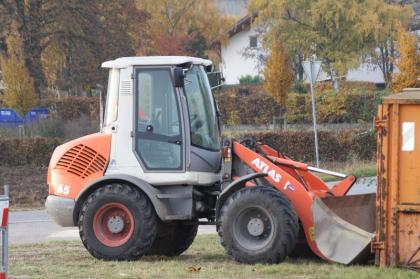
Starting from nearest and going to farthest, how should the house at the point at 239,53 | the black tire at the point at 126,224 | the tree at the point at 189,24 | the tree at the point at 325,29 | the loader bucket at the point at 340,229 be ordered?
the loader bucket at the point at 340,229, the black tire at the point at 126,224, the tree at the point at 325,29, the tree at the point at 189,24, the house at the point at 239,53

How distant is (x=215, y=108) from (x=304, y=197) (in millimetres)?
1975

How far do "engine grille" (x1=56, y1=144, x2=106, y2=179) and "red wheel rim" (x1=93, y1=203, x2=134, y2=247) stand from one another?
0.59m

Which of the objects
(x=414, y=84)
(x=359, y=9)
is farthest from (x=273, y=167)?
(x=359, y=9)

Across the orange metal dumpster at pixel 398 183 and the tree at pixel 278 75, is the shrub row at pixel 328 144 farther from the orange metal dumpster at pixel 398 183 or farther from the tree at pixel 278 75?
the orange metal dumpster at pixel 398 183

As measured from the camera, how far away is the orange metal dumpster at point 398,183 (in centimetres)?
1066

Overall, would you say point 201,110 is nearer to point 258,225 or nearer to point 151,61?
point 151,61

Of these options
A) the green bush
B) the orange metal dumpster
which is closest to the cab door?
the orange metal dumpster

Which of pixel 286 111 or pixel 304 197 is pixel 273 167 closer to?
pixel 304 197

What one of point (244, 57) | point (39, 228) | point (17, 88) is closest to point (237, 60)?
point (244, 57)

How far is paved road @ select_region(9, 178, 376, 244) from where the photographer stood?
59.8 feet

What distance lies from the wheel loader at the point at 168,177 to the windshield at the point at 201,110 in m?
0.02

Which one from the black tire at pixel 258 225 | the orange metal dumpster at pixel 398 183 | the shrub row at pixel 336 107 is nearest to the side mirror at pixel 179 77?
the black tire at pixel 258 225

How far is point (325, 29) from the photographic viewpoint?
2250 inches

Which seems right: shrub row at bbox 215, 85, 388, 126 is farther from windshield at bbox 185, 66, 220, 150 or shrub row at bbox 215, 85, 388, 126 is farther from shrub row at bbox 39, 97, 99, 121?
windshield at bbox 185, 66, 220, 150
